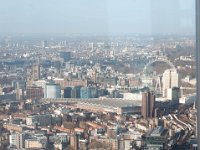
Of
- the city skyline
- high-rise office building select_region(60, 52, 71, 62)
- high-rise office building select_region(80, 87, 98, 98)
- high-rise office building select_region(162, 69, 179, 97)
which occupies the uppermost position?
the city skyline

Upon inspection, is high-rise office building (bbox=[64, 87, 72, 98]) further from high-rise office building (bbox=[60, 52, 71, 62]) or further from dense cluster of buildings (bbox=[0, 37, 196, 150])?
high-rise office building (bbox=[60, 52, 71, 62])

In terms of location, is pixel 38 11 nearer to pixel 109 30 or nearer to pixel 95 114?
pixel 109 30

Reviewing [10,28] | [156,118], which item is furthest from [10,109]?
[156,118]

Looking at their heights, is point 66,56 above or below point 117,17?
below

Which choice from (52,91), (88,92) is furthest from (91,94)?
(52,91)

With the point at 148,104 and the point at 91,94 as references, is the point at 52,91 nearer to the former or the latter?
the point at 91,94

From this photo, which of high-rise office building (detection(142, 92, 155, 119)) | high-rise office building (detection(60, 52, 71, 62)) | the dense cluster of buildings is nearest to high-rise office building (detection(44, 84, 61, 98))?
the dense cluster of buildings
